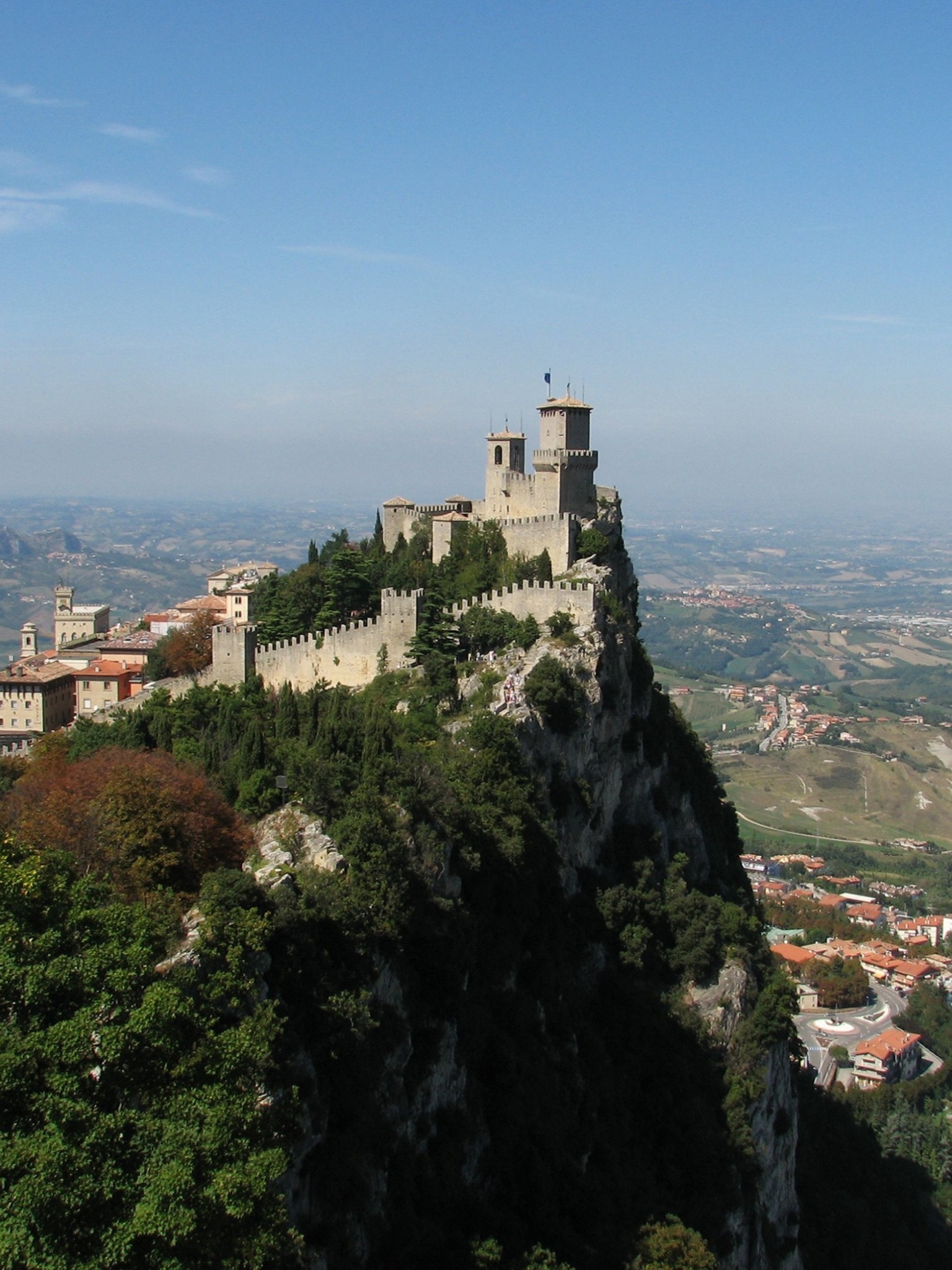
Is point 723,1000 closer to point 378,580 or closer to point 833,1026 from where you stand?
point 378,580

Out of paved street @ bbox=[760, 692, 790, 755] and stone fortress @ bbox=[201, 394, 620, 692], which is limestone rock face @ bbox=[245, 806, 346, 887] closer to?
stone fortress @ bbox=[201, 394, 620, 692]

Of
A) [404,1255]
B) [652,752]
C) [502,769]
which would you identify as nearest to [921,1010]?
[652,752]

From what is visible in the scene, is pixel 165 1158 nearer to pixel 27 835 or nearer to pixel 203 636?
pixel 27 835

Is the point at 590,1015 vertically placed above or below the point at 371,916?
below

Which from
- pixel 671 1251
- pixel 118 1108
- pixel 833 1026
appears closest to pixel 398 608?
pixel 671 1251

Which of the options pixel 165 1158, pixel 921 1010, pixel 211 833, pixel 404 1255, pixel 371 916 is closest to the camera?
pixel 165 1158
